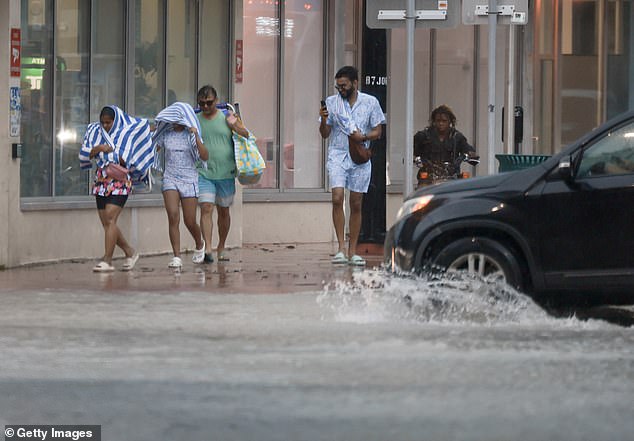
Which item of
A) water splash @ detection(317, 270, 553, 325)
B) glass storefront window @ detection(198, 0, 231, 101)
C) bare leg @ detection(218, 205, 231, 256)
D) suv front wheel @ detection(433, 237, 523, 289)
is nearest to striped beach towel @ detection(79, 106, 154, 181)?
bare leg @ detection(218, 205, 231, 256)

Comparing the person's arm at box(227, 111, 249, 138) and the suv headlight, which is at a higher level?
the person's arm at box(227, 111, 249, 138)

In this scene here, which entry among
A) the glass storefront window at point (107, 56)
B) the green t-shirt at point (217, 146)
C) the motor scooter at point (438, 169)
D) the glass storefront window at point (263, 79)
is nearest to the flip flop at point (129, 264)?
the green t-shirt at point (217, 146)

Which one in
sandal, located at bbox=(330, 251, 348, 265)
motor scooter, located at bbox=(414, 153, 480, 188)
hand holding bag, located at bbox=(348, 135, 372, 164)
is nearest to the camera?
hand holding bag, located at bbox=(348, 135, 372, 164)

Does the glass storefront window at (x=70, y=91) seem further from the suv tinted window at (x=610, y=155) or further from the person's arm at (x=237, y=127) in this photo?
the suv tinted window at (x=610, y=155)

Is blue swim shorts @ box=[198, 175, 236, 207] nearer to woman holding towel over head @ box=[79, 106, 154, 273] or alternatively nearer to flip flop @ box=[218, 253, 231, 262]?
flip flop @ box=[218, 253, 231, 262]

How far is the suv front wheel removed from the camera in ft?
36.8

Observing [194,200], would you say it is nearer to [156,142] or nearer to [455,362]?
[156,142]

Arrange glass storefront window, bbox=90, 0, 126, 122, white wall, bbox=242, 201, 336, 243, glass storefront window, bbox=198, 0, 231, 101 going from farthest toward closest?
1. white wall, bbox=242, 201, 336, 243
2. glass storefront window, bbox=198, 0, 231, 101
3. glass storefront window, bbox=90, 0, 126, 122

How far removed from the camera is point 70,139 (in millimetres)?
17797

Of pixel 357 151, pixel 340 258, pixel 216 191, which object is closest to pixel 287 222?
pixel 216 191

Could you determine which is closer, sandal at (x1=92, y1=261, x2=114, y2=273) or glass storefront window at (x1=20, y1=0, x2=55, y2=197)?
sandal at (x1=92, y1=261, x2=114, y2=273)

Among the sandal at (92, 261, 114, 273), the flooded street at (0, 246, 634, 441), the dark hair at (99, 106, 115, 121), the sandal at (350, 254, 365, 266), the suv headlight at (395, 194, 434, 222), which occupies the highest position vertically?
the dark hair at (99, 106, 115, 121)

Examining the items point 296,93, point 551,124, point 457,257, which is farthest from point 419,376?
point 551,124

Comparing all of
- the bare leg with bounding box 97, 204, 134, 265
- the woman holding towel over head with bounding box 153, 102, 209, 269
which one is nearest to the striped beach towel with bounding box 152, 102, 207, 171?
the woman holding towel over head with bounding box 153, 102, 209, 269
